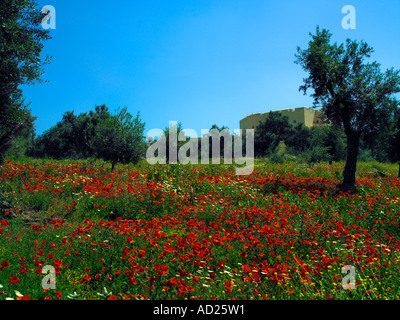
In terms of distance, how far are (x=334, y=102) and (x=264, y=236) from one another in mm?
10792

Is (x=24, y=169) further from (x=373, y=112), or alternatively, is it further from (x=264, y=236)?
(x=373, y=112)

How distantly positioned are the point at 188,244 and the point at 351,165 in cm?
1129

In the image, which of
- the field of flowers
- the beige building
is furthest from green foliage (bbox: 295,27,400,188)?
the beige building

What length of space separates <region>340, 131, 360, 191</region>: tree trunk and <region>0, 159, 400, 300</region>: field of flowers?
2.67 meters

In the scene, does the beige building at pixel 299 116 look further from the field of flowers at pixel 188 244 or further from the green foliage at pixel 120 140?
the field of flowers at pixel 188 244

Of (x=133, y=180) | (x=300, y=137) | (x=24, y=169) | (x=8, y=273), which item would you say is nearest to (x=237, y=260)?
(x=8, y=273)

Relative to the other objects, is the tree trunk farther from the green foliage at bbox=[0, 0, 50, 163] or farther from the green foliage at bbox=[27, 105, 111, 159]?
the green foliage at bbox=[27, 105, 111, 159]

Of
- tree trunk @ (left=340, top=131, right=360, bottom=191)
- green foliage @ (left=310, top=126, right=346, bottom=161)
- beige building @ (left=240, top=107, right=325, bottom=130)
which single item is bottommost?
tree trunk @ (left=340, top=131, right=360, bottom=191)

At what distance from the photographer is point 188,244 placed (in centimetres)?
462

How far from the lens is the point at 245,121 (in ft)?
272

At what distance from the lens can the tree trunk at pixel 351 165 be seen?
12680 mm

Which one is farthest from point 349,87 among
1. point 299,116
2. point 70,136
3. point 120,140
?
point 299,116

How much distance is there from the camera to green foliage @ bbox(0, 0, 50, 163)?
24.2 ft

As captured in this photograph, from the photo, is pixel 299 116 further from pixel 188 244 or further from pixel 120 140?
pixel 188 244
